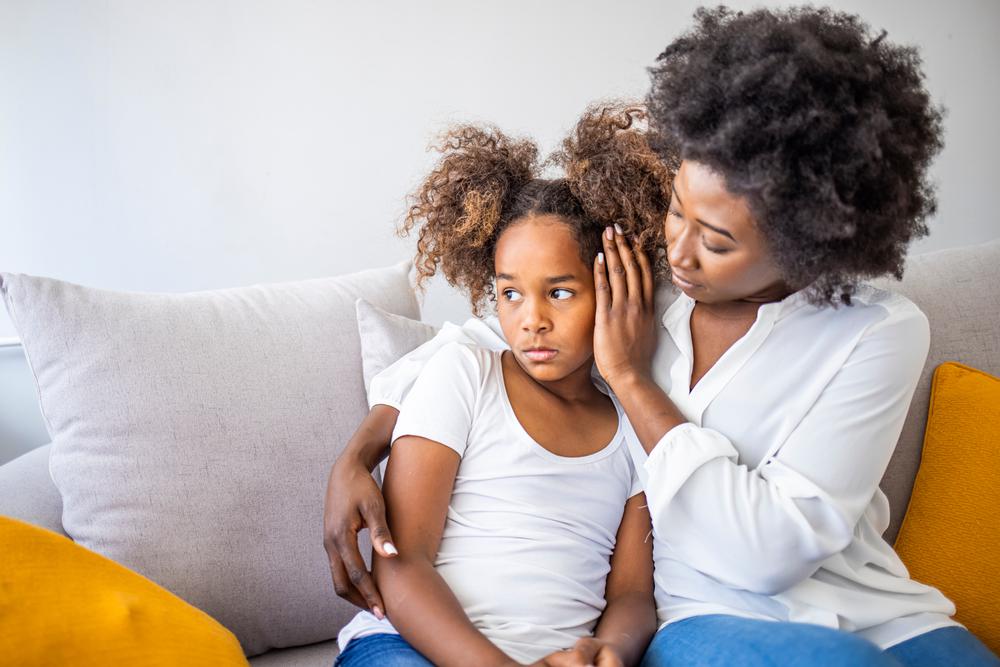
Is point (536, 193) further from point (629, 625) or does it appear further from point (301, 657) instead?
point (301, 657)

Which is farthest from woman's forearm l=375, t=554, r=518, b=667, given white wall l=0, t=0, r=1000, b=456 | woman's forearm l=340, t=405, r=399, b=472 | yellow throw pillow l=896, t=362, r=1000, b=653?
white wall l=0, t=0, r=1000, b=456

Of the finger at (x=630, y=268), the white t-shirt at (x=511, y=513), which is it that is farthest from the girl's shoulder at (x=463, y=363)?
the finger at (x=630, y=268)

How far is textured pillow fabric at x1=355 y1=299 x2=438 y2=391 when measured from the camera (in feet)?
5.04

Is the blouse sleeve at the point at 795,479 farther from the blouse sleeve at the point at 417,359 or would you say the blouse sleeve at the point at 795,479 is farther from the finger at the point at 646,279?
the blouse sleeve at the point at 417,359

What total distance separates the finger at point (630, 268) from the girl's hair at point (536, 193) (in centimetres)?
2

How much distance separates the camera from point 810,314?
1240 mm

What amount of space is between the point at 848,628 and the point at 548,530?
410mm

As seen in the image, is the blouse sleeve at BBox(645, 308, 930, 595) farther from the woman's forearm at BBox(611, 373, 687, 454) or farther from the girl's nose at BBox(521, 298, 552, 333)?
the girl's nose at BBox(521, 298, 552, 333)

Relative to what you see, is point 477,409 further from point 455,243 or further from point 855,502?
point 855,502

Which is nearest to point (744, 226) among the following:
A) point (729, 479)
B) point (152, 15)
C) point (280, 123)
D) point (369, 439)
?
point (729, 479)

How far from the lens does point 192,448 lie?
1.43 meters

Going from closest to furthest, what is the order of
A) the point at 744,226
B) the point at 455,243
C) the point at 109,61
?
the point at 744,226, the point at 455,243, the point at 109,61

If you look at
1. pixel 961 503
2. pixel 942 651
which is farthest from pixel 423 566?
pixel 961 503

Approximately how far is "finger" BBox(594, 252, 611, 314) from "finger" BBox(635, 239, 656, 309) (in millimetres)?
56
